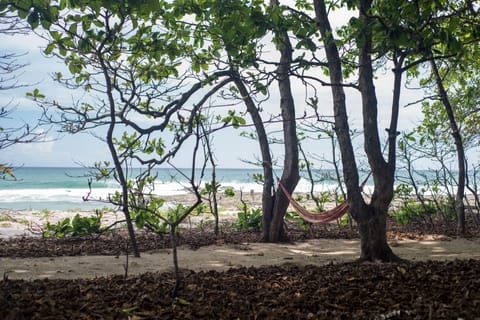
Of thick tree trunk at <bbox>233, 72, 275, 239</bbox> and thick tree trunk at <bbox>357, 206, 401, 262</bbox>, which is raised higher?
thick tree trunk at <bbox>233, 72, 275, 239</bbox>

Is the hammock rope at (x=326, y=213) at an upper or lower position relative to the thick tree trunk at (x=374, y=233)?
upper

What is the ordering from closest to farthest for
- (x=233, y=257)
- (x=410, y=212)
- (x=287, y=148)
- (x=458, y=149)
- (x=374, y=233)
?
(x=374, y=233)
(x=233, y=257)
(x=287, y=148)
(x=458, y=149)
(x=410, y=212)

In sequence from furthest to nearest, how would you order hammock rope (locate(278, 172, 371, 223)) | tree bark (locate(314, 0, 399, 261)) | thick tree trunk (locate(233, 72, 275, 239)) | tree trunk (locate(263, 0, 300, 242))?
thick tree trunk (locate(233, 72, 275, 239)), tree trunk (locate(263, 0, 300, 242)), hammock rope (locate(278, 172, 371, 223)), tree bark (locate(314, 0, 399, 261))

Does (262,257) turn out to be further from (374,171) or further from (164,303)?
(164,303)

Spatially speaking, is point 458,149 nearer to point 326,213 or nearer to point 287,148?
point 326,213

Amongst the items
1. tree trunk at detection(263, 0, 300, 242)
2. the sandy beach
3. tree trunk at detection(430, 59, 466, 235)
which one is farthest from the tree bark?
tree trunk at detection(430, 59, 466, 235)

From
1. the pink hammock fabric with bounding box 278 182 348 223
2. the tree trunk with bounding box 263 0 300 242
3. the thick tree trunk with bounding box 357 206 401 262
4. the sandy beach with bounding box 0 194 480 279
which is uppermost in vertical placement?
the tree trunk with bounding box 263 0 300 242

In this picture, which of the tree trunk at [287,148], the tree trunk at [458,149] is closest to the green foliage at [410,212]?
the tree trunk at [458,149]

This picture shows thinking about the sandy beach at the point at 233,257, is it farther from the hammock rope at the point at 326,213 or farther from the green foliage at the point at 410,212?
the green foliage at the point at 410,212

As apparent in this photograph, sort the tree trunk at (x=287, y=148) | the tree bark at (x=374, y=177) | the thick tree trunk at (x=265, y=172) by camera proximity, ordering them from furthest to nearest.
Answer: the thick tree trunk at (x=265, y=172), the tree trunk at (x=287, y=148), the tree bark at (x=374, y=177)

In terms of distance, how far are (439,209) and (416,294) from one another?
575cm

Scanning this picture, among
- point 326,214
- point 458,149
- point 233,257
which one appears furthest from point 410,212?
point 233,257

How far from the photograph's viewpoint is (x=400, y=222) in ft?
26.8

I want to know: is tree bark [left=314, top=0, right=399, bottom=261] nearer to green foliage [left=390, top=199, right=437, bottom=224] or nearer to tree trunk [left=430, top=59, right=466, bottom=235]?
tree trunk [left=430, top=59, right=466, bottom=235]
